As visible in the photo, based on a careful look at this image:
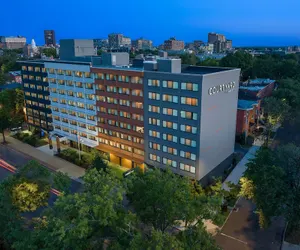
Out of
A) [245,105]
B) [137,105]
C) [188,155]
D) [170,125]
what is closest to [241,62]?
[245,105]

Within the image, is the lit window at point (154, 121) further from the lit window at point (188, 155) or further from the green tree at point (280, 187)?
the green tree at point (280, 187)

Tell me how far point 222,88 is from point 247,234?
25.9 m

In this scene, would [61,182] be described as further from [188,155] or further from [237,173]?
[237,173]

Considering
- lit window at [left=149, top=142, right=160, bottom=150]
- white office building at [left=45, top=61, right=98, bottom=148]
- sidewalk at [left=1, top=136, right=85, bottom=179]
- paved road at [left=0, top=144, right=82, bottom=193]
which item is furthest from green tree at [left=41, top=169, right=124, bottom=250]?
paved road at [left=0, top=144, right=82, bottom=193]

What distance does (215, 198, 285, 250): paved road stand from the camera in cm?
3629

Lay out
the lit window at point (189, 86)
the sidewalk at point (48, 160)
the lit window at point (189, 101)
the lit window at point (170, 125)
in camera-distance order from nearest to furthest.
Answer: the lit window at point (189, 86) → the lit window at point (189, 101) → the lit window at point (170, 125) → the sidewalk at point (48, 160)

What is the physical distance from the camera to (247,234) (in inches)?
1511

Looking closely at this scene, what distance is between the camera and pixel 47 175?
3653 centimetres

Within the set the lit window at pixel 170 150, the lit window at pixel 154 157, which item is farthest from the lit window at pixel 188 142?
the lit window at pixel 154 157

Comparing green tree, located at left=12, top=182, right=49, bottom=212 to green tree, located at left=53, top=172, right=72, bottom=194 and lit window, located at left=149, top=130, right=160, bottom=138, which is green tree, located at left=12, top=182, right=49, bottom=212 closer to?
green tree, located at left=53, top=172, right=72, bottom=194

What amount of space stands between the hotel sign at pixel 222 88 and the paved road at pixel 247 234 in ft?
68.1

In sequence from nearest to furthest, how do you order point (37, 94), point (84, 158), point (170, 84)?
1. point (170, 84)
2. point (84, 158)
3. point (37, 94)

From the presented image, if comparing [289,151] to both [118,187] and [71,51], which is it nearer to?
[118,187]

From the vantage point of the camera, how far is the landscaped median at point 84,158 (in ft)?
198
